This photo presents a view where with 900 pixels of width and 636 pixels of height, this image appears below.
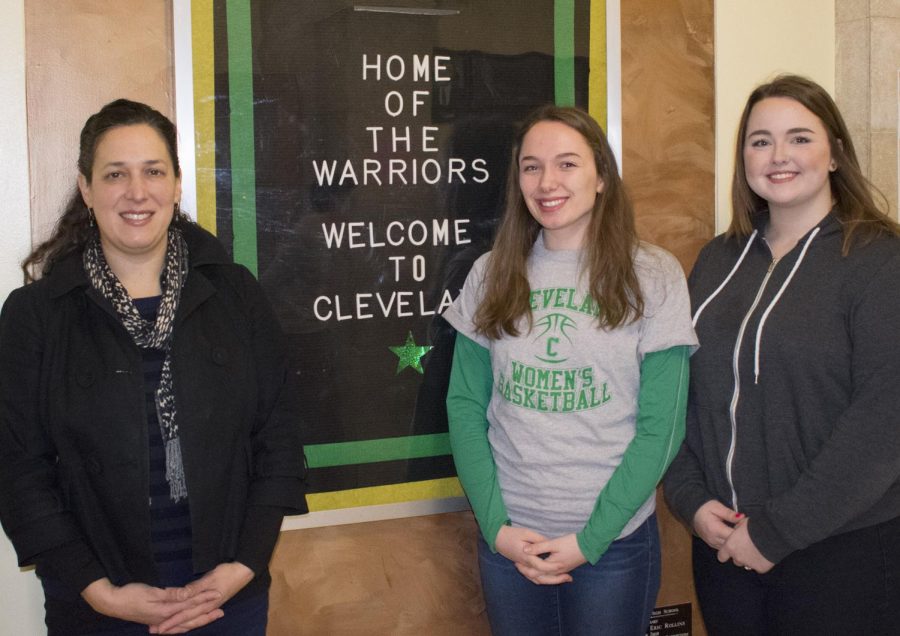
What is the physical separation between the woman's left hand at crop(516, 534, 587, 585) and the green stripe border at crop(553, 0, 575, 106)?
1.08 m

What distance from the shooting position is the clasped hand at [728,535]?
1548 millimetres

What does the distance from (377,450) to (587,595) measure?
2.00 feet

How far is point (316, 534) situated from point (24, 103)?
3.71ft

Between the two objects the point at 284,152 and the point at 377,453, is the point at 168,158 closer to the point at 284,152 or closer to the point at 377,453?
the point at 284,152

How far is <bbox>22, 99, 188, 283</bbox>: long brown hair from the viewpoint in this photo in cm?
158

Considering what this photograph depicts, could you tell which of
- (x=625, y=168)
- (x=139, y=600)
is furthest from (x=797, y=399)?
(x=139, y=600)

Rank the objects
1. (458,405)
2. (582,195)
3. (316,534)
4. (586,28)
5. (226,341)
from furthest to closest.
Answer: (586,28) → (316,534) → (458,405) → (582,195) → (226,341)

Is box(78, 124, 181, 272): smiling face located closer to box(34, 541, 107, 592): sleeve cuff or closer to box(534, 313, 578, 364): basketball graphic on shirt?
box(34, 541, 107, 592): sleeve cuff

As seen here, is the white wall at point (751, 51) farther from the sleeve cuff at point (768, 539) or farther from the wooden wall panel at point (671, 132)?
the sleeve cuff at point (768, 539)

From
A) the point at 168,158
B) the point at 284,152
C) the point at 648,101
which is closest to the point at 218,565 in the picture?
the point at 168,158

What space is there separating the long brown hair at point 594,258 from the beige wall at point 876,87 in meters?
0.91

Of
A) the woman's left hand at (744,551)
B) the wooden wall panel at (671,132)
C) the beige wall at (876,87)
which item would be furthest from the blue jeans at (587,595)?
the beige wall at (876,87)

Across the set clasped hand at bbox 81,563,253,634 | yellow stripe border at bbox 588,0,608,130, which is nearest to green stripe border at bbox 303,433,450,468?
clasped hand at bbox 81,563,253,634

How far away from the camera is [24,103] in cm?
177
